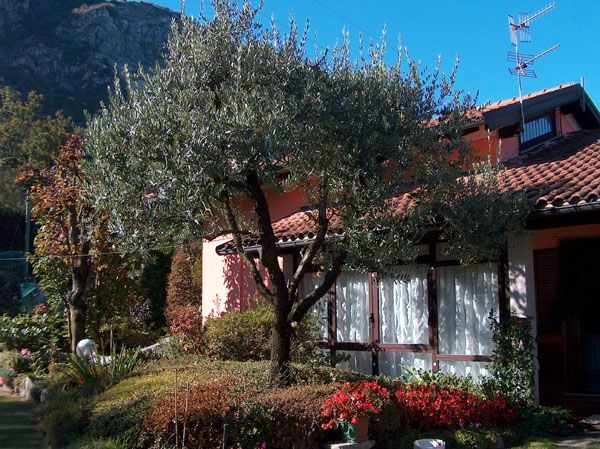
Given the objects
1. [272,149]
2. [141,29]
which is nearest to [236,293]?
[272,149]

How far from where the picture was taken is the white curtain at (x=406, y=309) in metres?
10.6

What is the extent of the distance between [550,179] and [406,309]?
10.2 ft

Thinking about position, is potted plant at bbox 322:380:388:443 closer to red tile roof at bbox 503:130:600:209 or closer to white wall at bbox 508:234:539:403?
white wall at bbox 508:234:539:403

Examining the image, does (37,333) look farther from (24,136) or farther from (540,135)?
(24,136)

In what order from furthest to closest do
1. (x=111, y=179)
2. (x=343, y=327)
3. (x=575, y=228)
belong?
(x=343, y=327) < (x=575, y=228) < (x=111, y=179)

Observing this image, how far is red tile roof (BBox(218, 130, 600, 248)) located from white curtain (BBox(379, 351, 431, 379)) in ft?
7.97

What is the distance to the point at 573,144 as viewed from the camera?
12.9m

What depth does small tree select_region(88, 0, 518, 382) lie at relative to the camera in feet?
23.4

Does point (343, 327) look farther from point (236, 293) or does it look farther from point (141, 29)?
point (141, 29)

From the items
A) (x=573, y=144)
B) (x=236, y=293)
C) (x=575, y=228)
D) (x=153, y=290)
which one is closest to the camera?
(x=575, y=228)

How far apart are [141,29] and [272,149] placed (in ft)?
216

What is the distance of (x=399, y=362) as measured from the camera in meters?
10.8

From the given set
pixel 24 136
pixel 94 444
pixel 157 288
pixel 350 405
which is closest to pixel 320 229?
pixel 350 405

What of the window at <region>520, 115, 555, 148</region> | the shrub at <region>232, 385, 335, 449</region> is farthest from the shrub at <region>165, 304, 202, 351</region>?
the window at <region>520, 115, 555, 148</region>
